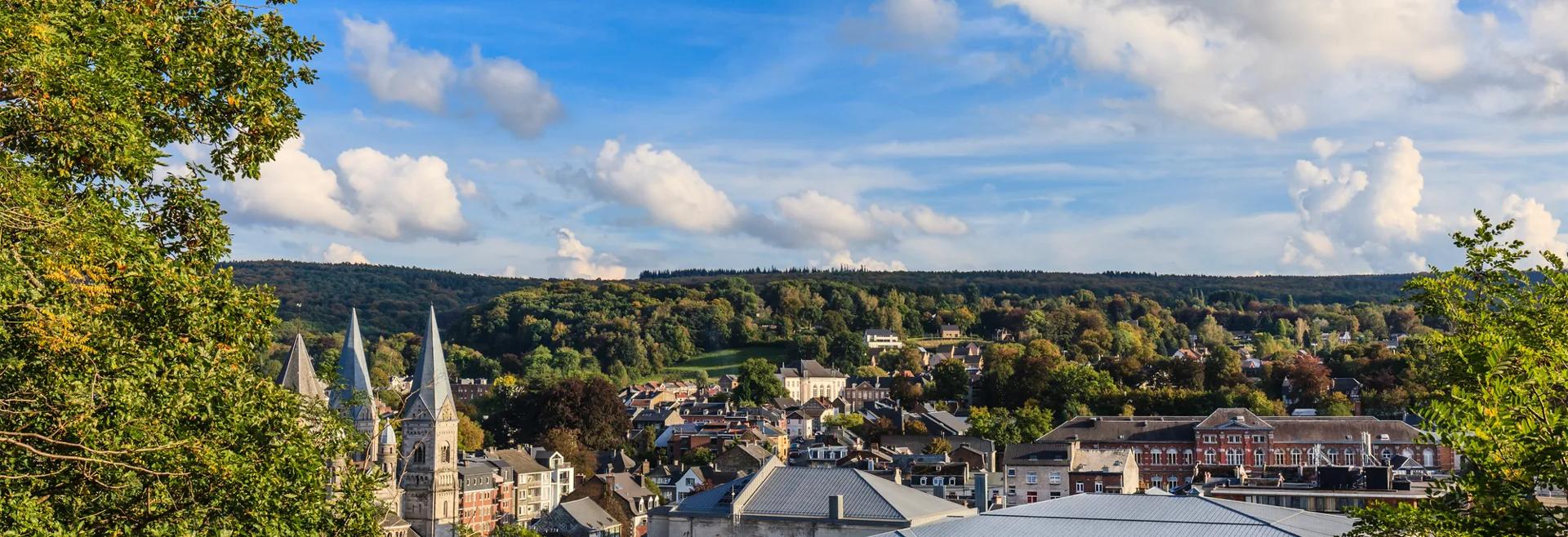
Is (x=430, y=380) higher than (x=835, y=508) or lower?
higher

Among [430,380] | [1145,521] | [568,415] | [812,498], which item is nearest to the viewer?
[1145,521]

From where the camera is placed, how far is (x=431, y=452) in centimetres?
6525

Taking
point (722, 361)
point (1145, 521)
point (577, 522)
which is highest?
point (722, 361)

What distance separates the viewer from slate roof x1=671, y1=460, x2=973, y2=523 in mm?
41094

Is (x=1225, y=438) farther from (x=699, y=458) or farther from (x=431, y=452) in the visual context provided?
(x=431, y=452)

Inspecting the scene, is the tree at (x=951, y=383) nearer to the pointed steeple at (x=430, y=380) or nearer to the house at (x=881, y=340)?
the house at (x=881, y=340)

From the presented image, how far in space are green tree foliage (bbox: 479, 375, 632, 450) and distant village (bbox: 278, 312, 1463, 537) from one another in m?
1.91

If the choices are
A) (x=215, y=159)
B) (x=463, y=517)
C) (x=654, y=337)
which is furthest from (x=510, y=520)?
(x=654, y=337)

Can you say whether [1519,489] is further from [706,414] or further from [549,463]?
[706,414]

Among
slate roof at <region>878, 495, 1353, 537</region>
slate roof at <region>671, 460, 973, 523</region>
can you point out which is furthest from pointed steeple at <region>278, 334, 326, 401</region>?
slate roof at <region>878, 495, 1353, 537</region>

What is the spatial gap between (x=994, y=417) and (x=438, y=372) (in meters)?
41.5

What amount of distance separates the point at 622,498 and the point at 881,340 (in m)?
96.9

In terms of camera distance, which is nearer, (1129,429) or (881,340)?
(1129,429)

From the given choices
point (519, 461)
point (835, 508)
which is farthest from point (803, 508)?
point (519, 461)
